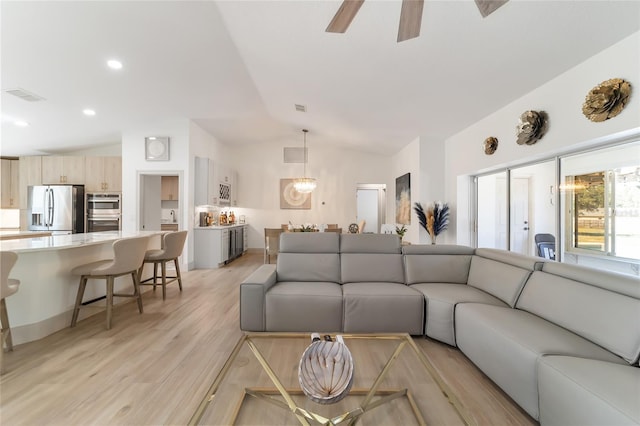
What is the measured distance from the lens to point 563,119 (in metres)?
2.56

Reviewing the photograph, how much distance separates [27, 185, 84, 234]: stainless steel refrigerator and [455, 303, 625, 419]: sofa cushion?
7369 mm

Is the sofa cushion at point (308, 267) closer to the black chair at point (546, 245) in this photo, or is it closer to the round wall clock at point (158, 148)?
the black chair at point (546, 245)

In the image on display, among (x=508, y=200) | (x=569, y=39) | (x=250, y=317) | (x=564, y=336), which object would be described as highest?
(x=569, y=39)

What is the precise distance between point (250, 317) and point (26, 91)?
4.70 m

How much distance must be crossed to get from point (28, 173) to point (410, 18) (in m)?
8.14

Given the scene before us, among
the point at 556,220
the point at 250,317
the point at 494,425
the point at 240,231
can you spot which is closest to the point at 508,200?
the point at 556,220

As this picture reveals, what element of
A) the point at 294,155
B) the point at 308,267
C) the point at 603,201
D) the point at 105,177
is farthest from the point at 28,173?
the point at 603,201

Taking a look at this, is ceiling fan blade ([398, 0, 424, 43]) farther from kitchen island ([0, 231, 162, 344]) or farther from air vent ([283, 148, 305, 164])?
air vent ([283, 148, 305, 164])

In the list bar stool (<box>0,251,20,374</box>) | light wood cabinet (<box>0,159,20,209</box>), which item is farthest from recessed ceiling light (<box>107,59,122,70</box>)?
light wood cabinet (<box>0,159,20,209</box>)

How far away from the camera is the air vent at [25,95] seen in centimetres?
376

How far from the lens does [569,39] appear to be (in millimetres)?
2162

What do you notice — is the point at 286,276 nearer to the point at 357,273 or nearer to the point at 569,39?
the point at 357,273

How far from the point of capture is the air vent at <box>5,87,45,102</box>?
3.76m

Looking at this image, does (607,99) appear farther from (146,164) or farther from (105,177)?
(105,177)
